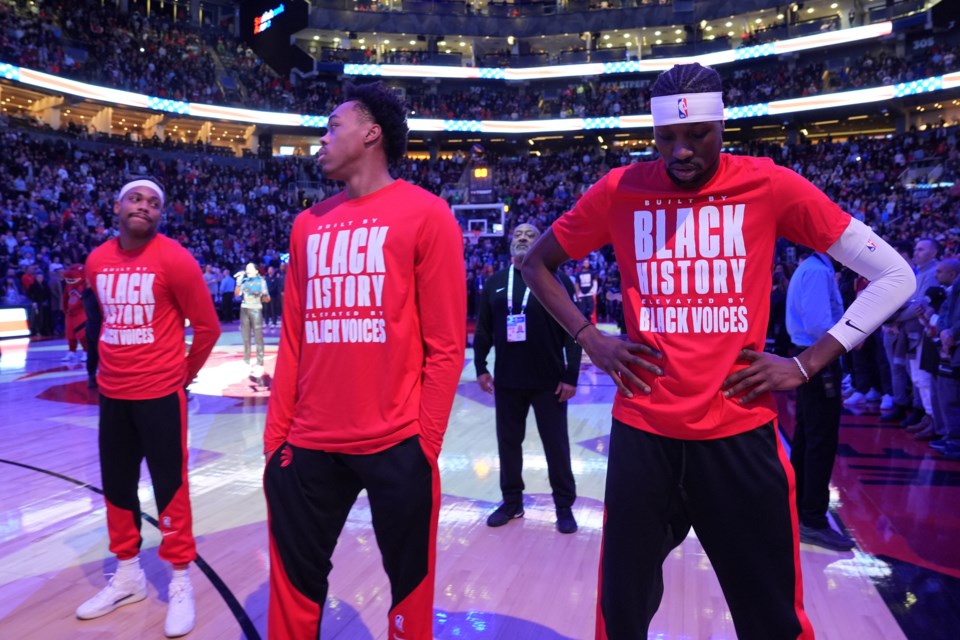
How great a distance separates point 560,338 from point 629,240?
8.00 feet

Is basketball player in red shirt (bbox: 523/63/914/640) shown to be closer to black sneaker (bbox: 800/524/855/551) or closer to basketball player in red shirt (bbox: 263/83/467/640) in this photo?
basketball player in red shirt (bbox: 263/83/467/640)

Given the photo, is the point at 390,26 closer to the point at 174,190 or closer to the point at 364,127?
the point at 174,190

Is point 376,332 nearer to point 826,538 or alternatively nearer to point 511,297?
point 511,297

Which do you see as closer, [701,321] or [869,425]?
[701,321]

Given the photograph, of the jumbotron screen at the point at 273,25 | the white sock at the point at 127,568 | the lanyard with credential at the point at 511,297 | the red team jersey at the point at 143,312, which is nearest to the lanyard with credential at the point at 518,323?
the lanyard with credential at the point at 511,297

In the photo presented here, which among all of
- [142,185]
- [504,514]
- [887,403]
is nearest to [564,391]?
[504,514]

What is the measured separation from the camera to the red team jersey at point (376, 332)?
192 centimetres

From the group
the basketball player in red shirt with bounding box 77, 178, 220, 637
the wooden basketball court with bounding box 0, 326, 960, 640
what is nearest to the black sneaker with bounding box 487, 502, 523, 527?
the wooden basketball court with bounding box 0, 326, 960, 640

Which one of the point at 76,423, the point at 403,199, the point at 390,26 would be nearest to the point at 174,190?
the point at 390,26

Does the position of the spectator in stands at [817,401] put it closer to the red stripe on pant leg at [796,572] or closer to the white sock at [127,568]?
the red stripe on pant leg at [796,572]

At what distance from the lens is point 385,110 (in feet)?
7.04

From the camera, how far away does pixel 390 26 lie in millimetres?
37688

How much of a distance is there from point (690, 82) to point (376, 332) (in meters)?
1.10

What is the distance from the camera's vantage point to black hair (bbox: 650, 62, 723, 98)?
5.89 feet
